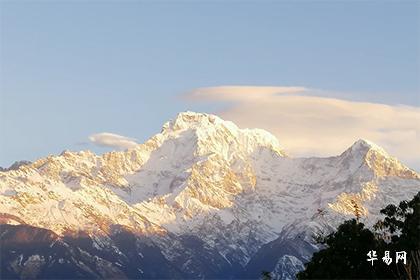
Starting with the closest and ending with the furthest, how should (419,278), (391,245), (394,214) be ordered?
(419,278) < (391,245) < (394,214)

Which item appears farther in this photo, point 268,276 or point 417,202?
point 417,202

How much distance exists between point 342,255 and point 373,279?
695cm

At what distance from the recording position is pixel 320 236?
13800 cm

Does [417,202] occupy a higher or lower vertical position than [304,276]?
higher

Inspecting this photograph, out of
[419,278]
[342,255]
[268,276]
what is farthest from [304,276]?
[419,278]

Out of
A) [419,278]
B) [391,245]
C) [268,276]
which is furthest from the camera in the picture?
[391,245]

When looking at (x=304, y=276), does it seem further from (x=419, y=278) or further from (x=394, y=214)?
(x=419, y=278)

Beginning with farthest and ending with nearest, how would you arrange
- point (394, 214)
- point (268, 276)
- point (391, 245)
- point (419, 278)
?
point (394, 214) → point (391, 245) → point (268, 276) → point (419, 278)

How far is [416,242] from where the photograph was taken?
5325 inches

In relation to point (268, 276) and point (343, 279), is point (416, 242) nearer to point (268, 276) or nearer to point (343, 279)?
point (343, 279)

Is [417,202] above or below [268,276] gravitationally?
above

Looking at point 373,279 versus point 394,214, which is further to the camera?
point 394,214

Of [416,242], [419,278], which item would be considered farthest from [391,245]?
[419,278]

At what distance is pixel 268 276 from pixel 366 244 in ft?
67.6
